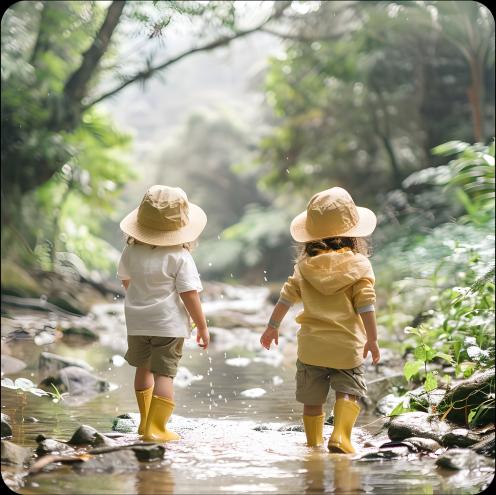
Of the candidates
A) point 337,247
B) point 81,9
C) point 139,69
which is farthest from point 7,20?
point 337,247

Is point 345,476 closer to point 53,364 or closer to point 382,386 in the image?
point 382,386

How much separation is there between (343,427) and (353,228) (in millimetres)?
761

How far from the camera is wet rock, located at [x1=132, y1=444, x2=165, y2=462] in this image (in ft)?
7.55

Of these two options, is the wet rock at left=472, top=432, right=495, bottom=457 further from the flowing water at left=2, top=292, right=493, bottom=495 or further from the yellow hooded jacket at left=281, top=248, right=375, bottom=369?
the yellow hooded jacket at left=281, top=248, right=375, bottom=369

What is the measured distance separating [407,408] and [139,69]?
657 cm

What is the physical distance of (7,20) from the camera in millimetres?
9492

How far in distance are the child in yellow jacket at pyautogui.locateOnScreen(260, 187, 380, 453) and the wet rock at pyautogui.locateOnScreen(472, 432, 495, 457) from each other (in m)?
0.50

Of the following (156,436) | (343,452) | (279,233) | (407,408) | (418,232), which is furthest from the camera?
(279,233)

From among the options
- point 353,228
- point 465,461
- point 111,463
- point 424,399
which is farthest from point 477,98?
point 111,463

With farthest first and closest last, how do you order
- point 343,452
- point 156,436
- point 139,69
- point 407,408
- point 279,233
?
1. point 279,233
2. point 139,69
3. point 407,408
4. point 156,436
5. point 343,452

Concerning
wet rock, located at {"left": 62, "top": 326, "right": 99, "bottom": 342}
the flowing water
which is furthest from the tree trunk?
wet rock, located at {"left": 62, "top": 326, "right": 99, "bottom": 342}

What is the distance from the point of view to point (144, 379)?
10.1ft

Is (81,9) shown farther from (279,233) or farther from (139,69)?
(279,233)

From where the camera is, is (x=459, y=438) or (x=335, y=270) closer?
(x=459, y=438)
